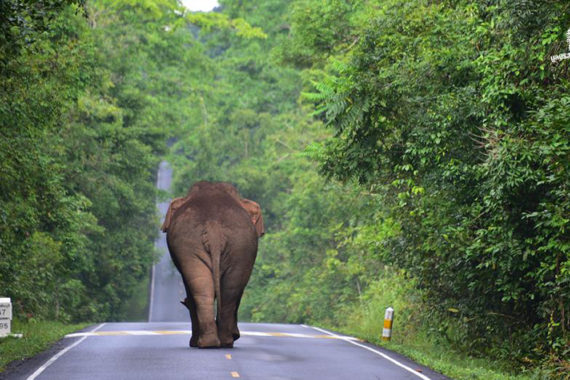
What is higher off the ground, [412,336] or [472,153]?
[472,153]

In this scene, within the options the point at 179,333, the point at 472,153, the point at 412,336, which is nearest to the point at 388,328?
the point at 412,336

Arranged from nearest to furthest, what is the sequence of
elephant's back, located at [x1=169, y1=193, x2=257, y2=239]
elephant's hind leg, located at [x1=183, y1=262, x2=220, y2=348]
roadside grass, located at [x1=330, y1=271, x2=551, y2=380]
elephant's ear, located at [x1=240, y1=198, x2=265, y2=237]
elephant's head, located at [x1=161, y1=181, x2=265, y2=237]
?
1. roadside grass, located at [x1=330, y1=271, x2=551, y2=380]
2. elephant's hind leg, located at [x1=183, y1=262, x2=220, y2=348]
3. elephant's back, located at [x1=169, y1=193, x2=257, y2=239]
4. elephant's head, located at [x1=161, y1=181, x2=265, y2=237]
5. elephant's ear, located at [x1=240, y1=198, x2=265, y2=237]

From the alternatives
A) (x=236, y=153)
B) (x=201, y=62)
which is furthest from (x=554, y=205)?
(x=236, y=153)

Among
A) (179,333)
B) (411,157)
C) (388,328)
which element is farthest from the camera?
(388,328)

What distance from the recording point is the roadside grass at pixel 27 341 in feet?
56.3

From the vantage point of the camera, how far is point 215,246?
18438 millimetres

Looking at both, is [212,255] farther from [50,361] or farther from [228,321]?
[50,361]

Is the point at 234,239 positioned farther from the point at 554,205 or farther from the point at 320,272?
the point at 320,272

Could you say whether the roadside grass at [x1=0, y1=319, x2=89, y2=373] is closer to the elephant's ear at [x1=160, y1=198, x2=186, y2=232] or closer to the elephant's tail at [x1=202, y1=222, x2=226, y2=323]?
the elephant's ear at [x1=160, y1=198, x2=186, y2=232]

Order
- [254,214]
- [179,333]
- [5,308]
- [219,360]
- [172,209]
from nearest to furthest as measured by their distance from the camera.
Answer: [219,360] < [172,209] < [254,214] < [5,308] < [179,333]

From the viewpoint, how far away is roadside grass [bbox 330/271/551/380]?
16312 millimetres

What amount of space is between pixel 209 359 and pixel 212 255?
2834 millimetres

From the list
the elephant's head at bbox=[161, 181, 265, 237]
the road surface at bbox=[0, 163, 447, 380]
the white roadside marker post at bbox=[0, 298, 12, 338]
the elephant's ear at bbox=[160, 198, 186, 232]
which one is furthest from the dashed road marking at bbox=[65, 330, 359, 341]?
the elephant's head at bbox=[161, 181, 265, 237]

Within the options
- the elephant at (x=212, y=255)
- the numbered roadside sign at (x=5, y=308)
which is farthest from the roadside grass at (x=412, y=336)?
the numbered roadside sign at (x=5, y=308)
